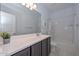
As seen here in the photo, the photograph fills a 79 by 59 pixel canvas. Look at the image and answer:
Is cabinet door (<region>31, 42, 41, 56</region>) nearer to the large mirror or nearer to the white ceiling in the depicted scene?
the large mirror

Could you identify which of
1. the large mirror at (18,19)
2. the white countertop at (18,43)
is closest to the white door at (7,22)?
the large mirror at (18,19)

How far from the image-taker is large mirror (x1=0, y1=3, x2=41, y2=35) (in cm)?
178

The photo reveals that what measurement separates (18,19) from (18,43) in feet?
1.55

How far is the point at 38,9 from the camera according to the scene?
2.21 metres

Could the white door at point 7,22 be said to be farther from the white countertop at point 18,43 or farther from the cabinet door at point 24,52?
the cabinet door at point 24,52

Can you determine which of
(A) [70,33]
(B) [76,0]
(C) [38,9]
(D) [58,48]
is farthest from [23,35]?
(B) [76,0]

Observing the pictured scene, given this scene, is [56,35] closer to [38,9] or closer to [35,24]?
[35,24]

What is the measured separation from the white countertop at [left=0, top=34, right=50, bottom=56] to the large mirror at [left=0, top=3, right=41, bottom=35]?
104 mm

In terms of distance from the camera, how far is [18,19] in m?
2.01

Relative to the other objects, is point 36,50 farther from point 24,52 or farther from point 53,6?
point 53,6

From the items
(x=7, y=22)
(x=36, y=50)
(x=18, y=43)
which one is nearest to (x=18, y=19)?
A: (x=7, y=22)

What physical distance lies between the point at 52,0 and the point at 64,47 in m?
0.94

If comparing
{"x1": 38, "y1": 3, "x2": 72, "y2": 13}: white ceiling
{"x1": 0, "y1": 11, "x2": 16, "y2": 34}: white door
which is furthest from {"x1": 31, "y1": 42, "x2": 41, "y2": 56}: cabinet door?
{"x1": 38, "y1": 3, "x2": 72, "y2": 13}: white ceiling

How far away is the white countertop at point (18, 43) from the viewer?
1309 mm
